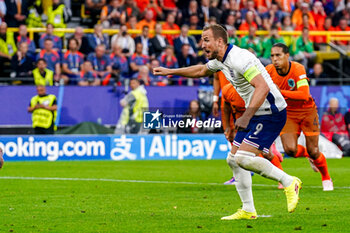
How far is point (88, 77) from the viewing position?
2167 cm

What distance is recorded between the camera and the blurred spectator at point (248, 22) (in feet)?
82.3

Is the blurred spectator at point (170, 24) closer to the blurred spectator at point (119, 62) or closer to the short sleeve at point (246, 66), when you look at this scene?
the blurred spectator at point (119, 62)

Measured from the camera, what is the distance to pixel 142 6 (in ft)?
81.8

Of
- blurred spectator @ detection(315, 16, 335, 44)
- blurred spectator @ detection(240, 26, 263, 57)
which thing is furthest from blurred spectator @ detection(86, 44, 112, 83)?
blurred spectator @ detection(315, 16, 335, 44)

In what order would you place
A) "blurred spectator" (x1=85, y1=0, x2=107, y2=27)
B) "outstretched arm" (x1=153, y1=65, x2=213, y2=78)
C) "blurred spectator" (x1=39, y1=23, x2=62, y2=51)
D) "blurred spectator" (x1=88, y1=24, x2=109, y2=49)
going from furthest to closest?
"blurred spectator" (x1=85, y1=0, x2=107, y2=27) → "blurred spectator" (x1=88, y1=24, x2=109, y2=49) → "blurred spectator" (x1=39, y1=23, x2=62, y2=51) → "outstretched arm" (x1=153, y1=65, x2=213, y2=78)

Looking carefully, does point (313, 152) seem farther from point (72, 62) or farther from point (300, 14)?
point (300, 14)

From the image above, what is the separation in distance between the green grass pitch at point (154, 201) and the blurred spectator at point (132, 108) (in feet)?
9.49

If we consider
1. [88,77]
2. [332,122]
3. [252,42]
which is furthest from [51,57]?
[332,122]

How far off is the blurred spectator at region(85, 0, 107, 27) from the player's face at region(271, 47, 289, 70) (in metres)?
12.9

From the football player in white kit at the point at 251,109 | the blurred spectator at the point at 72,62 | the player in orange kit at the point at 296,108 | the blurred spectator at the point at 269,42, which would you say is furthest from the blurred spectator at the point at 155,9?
the football player in white kit at the point at 251,109

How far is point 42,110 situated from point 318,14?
36.1 ft

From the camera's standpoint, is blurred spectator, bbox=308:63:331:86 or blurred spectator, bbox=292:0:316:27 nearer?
blurred spectator, bbox=308:63:331:86

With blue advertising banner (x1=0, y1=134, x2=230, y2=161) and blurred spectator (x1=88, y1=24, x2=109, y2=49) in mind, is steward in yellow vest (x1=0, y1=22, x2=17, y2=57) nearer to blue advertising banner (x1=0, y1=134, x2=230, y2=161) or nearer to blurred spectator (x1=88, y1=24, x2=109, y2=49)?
blurred spectator (x1=88, y1=24, x2=109, y2=49)

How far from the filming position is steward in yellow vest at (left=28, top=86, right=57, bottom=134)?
66.7 ft
